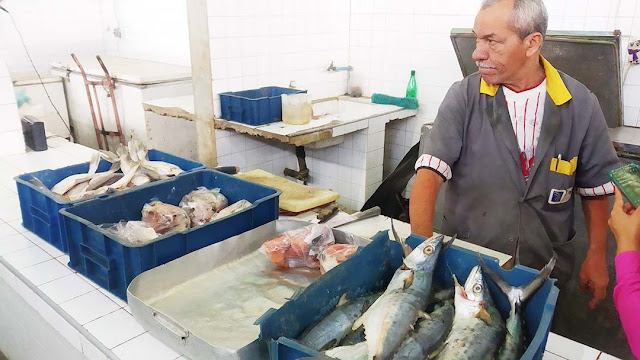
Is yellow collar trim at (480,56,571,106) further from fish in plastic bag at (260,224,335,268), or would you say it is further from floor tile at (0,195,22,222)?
floor tile at (0,195,22,222)

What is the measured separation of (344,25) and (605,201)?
11.7ft

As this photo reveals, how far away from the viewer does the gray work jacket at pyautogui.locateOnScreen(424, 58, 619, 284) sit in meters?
2.23

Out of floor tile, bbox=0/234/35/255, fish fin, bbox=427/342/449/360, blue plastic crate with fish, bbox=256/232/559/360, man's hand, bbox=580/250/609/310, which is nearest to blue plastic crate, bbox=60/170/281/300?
floor tile, bbox=0/234/35/255

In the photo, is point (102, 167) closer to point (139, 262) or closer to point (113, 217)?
point (113, 217)

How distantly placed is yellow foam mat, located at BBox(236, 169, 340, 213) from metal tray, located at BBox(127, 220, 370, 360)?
36 centimetres

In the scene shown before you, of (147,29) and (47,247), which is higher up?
(147,29)

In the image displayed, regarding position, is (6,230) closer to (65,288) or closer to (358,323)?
(65,288)

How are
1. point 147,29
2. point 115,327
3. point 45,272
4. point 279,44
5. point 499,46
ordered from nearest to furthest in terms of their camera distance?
1. point 115,327
2. point 45,272
3. point 499,46
4. point 279,44
5. point 147,29

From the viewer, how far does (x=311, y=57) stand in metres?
4.93

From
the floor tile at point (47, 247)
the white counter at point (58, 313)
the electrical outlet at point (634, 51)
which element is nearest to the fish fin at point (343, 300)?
the white counter at point (58, 313)

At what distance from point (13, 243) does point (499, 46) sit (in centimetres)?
225

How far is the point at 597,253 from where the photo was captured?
2.33m

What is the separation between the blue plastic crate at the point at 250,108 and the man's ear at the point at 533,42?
2304 mm

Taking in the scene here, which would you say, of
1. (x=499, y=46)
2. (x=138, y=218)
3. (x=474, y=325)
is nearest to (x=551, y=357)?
(x=474, y=325)
